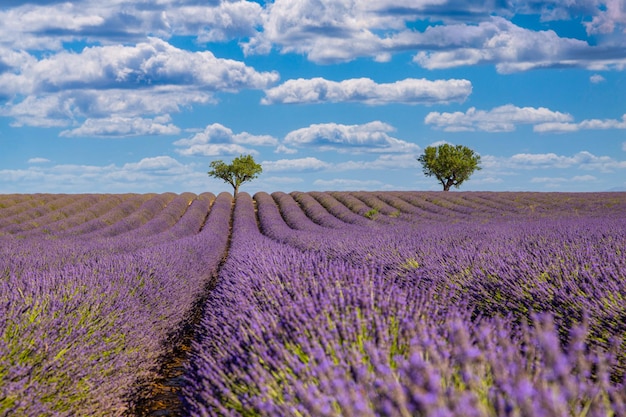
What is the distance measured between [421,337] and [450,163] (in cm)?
4133

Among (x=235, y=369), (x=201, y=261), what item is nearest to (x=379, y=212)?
(x=201, y=261)

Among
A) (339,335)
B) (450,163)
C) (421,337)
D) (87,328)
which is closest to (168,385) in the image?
(87,328)

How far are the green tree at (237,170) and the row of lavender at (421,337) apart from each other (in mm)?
38088

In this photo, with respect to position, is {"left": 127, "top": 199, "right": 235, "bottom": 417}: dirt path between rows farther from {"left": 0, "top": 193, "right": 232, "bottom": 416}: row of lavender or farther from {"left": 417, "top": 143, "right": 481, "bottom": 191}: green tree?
{"left": 417, "top": 143, "right": 481, "bottom": 191}: green tree

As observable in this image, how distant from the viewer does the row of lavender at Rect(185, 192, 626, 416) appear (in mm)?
1862

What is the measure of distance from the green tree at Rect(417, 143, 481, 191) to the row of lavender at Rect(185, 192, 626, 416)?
36175mm

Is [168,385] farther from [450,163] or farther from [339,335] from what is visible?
[450,163]

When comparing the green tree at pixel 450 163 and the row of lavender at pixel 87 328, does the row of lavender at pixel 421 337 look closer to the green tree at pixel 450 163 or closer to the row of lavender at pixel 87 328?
the row of lavender at pixel 87 328

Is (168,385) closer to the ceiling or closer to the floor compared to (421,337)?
closer to the floor

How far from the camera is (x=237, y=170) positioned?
149 feet

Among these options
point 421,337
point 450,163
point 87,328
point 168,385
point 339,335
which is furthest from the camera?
point 450,163

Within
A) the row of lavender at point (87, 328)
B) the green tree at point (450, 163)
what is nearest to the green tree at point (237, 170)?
the green tree at point (450, 163)

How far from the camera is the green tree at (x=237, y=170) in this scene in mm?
45250

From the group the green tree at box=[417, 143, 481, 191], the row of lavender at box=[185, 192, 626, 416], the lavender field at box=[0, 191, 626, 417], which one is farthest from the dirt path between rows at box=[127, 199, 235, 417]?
the green tree at box=[417, 143, 481, 191]
